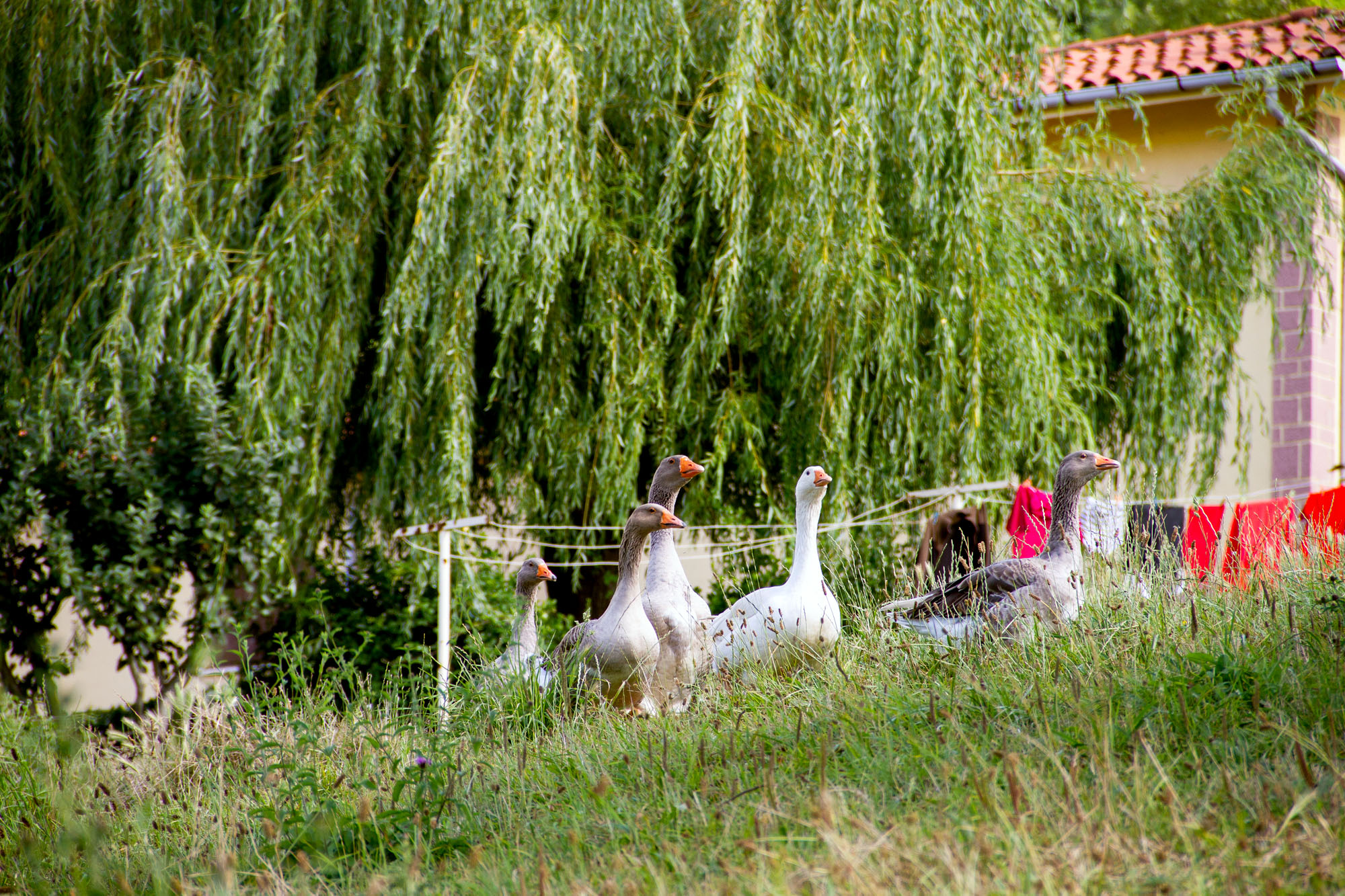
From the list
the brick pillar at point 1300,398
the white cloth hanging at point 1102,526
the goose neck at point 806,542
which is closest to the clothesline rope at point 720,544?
the white cloth hanging at point 1102,526

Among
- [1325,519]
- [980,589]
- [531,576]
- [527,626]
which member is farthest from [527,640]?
[1325,519]

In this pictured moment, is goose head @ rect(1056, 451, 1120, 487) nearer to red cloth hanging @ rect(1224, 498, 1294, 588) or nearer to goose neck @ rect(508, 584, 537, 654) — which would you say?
red cloth hanging @ rect(1224, 498, 1294, 588)

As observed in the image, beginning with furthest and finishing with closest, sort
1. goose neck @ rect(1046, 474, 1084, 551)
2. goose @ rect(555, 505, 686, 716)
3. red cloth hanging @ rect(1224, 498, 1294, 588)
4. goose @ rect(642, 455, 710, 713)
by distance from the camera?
red cloth hanging @ rect(1224, 498, 1294, 588), goose neck @ rect(1046, 474, 1084, 551), goose @ rect(642, 455, 710, 713), goose @ rect(555, 505, 686, 716)

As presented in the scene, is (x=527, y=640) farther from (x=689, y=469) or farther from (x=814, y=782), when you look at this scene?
(x=814, y=782)

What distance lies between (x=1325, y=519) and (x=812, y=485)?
300cm

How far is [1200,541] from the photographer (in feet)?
26.0

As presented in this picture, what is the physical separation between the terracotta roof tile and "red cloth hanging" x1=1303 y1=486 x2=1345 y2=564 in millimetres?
4354

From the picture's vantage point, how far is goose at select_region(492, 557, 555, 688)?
16.3 feet

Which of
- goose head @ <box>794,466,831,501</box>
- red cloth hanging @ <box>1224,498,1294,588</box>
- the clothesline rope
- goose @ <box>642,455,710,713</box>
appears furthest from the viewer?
the clothesline rope

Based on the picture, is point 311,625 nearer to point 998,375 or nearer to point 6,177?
point 6,177

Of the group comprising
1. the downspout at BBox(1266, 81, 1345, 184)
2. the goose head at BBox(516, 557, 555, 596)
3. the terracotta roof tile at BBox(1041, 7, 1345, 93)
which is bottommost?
the goose head at BBox(516, 557, 555, 596)

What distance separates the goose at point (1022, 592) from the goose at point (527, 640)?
4.97 ft

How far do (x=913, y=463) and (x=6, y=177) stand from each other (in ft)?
21.2

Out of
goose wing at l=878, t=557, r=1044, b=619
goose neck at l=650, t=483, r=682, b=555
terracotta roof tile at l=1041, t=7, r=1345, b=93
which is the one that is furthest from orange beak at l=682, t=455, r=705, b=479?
terracotta roof tile at l=1041, t=7, r=1345, b=93
